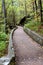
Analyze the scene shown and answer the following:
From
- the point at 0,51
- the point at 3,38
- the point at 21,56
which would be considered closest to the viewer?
the point at 21,56

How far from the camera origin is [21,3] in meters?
57.7

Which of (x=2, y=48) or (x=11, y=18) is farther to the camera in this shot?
(x=11, y=18)

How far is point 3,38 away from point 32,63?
7.70m

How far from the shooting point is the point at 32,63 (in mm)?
9297

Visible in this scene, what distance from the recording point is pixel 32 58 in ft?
33.8

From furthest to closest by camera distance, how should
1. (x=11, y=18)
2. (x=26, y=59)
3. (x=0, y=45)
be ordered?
1. (x=11, y=18)
2. (x=0, y=45)
3. (x=26, y=59)

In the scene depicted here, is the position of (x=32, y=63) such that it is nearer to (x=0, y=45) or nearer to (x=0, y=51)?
(x=0, y=51)

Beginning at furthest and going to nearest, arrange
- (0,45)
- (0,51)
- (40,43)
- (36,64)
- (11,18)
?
(11,18) → (40,43) → (0,45) → (0,51) → (36,64)

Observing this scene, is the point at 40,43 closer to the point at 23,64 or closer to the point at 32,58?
the point at 32,58

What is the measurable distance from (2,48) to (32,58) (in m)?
3.08

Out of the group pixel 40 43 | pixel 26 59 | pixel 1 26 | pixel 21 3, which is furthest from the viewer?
pixel 21 3

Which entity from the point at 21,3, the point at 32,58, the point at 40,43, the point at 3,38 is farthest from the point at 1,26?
the point at 21,3

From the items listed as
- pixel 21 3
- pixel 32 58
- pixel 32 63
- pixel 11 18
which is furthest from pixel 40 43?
pixel 21 3

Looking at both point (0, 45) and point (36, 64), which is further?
point (0, 45)
